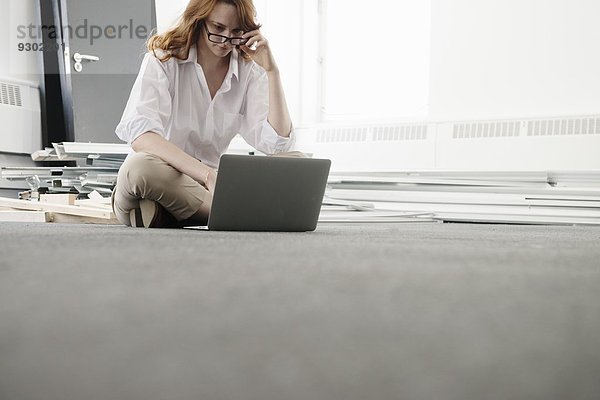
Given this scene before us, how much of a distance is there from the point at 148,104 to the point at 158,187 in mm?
259

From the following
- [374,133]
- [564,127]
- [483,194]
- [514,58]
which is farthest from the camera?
[374,133]

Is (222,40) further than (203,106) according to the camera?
No

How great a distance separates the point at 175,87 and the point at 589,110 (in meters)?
2.71

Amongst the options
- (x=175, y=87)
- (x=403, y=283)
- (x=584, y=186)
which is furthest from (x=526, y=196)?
(x=403, y=283)

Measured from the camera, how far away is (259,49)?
1882mm

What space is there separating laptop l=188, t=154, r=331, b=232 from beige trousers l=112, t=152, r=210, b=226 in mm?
299

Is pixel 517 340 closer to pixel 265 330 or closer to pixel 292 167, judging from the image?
pixel 265 330

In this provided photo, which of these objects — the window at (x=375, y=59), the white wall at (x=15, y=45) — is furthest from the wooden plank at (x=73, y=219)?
the window at (x=375, y=59)

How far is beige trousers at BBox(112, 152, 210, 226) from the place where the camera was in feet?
5.50

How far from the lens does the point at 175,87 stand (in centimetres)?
195

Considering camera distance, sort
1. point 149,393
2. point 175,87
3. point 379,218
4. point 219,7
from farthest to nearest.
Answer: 1. point 379,218
2. point 175,87
3. point 219,7
4. point 149,393

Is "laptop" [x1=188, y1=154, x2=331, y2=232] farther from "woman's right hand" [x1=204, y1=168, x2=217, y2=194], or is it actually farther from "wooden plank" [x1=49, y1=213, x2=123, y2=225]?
"wooden plank" [x1=49, y1=213, x2=123, y2=225]

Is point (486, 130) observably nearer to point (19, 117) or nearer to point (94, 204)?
point (94, 204)

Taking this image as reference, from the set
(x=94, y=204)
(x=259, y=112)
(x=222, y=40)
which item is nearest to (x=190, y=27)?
(x=222, y=40)
